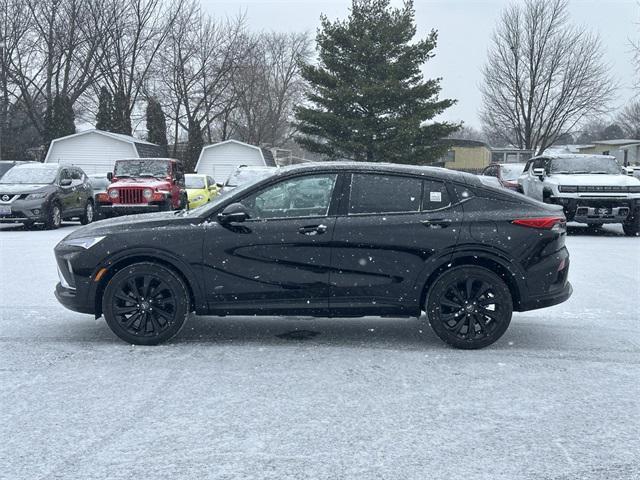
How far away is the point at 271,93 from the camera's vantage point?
244ft

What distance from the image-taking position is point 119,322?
6.04 metres

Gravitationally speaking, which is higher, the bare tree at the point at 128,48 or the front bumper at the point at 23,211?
the bare tree at the point at 128,48

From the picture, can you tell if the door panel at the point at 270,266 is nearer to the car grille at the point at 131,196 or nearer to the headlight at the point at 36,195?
the headlight at the point at 36,195

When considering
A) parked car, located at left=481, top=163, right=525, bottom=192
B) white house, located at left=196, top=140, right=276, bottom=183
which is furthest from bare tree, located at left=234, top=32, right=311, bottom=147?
parked car, located at left=481, top=163, right=525, bottom=192

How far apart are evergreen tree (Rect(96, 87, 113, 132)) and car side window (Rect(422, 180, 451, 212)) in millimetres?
51888

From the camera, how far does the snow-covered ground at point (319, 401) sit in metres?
3.64

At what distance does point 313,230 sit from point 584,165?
13.4 m

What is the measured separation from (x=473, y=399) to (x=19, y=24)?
5143 cm

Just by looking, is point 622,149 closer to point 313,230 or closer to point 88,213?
point 88,213

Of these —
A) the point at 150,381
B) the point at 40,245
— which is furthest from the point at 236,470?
the point at 40,245

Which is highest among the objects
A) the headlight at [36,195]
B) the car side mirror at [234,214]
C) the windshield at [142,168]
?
the windshield at [142,168]

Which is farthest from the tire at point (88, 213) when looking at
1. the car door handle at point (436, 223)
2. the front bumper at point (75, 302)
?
the car door handle at point (436, 223)

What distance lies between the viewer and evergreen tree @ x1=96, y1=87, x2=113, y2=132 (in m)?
54.8

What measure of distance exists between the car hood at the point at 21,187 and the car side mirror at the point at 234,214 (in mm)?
13580
